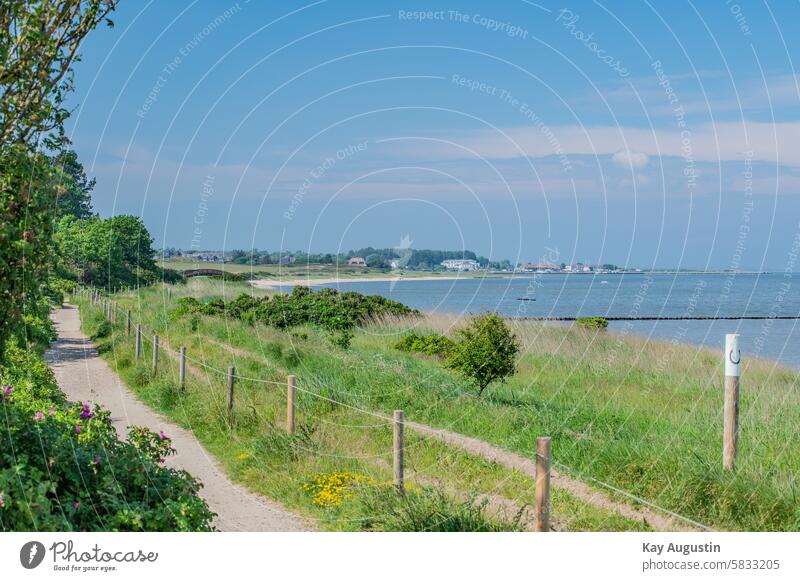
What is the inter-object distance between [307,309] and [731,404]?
23.7 m

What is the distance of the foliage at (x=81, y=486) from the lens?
476 centimetres

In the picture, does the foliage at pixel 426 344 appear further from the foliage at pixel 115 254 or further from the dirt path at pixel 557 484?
the foliage at pixel 115 254

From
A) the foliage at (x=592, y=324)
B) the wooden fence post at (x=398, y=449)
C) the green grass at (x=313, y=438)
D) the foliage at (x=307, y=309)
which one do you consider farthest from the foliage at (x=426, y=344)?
the wooden fence post at (x=398, y=449)

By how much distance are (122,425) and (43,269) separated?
772 cm

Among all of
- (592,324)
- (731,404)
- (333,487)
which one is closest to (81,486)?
(333,487)

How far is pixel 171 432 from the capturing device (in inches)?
456

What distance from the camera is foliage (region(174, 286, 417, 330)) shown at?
93.1ft

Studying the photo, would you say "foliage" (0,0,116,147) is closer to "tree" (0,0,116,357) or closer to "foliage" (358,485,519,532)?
"tree" (0,0,116,357)

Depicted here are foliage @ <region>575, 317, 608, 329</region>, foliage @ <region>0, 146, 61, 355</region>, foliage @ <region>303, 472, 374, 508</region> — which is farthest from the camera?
foliage @ <region>575, 317, 608, 329</region>

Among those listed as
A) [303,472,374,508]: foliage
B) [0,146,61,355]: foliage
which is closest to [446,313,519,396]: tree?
[303,472,374,508]: foliage

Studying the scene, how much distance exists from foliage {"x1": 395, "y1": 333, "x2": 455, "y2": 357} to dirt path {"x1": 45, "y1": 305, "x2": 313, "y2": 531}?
7.31 metres

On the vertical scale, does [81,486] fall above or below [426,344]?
above

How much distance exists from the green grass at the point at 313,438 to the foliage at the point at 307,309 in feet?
29.1

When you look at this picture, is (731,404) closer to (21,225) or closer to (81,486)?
(81,486)
